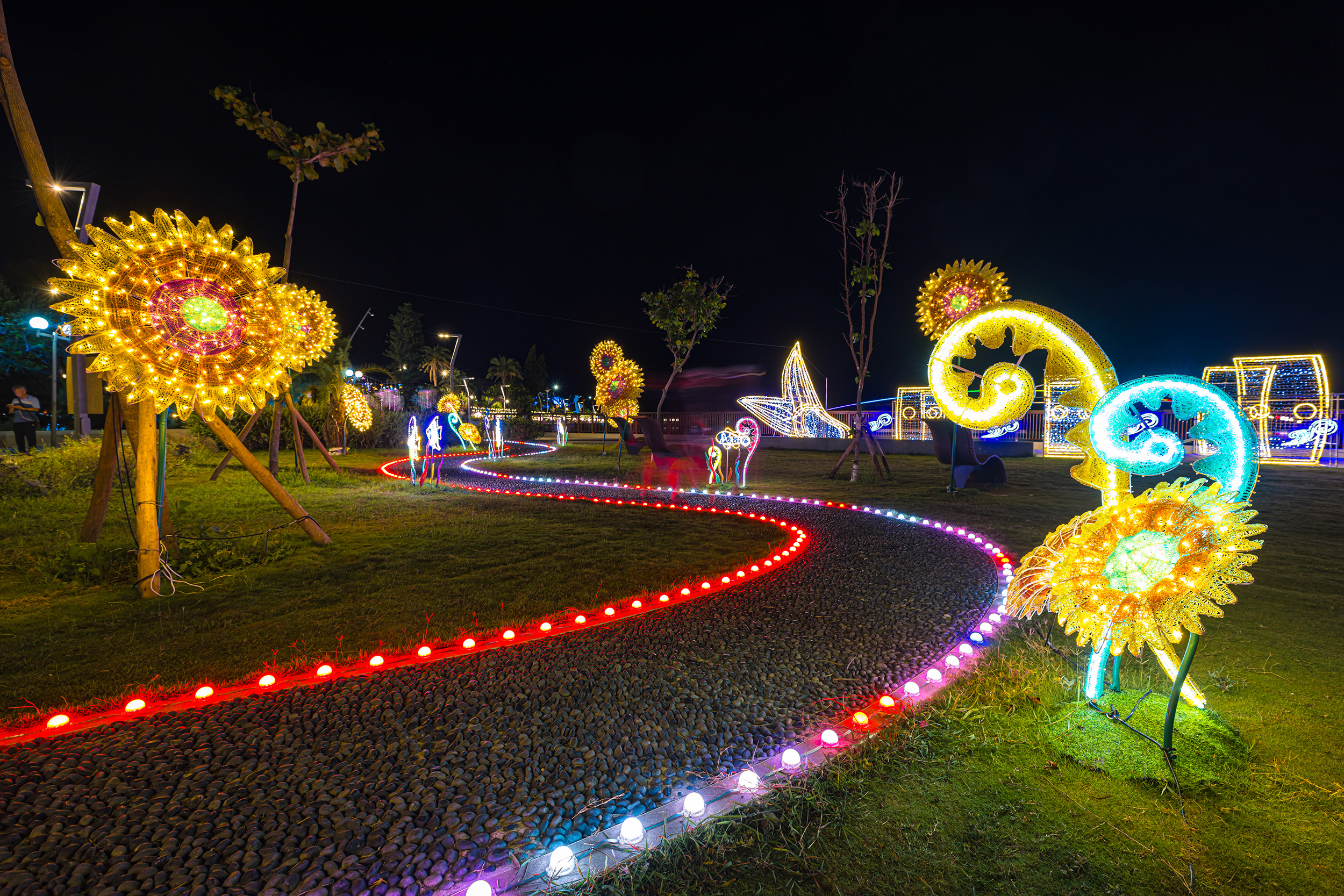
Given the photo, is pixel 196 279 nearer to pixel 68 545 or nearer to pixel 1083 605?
pixel 68 545

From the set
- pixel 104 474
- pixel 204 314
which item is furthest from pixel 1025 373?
pixel 104 474

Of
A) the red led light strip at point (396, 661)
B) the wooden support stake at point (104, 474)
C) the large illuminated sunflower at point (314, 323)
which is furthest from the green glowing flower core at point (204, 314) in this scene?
the large illuminated sunflower at point (314, 323)

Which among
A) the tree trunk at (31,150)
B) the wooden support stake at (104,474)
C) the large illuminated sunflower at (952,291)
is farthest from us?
the large illuminated sunflower at (952,291)

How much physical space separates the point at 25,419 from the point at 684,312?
1615cm

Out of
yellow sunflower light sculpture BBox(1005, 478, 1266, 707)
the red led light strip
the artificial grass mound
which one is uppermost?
yellow sunflower light sculpture BBox(1005, 478, 1266, 707)

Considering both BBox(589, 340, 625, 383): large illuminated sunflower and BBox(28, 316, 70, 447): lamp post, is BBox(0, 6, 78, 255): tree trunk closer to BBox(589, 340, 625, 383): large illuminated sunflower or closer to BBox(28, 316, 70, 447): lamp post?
BBox(28, 316, 70, 447): lamp post

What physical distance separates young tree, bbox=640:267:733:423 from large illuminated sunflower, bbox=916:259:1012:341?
7.34 m

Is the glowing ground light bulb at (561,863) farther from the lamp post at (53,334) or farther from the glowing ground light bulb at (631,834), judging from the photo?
the lamp post at (53,334)

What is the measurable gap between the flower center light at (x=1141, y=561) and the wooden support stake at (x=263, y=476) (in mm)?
5230

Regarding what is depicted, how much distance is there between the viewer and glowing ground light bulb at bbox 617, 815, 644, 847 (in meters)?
1.64

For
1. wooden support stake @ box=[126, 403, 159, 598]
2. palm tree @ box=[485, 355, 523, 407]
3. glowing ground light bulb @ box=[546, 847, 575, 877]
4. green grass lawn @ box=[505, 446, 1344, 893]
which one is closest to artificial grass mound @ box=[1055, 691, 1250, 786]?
green grass lawn @ box=[505, 446, 1344, 893]

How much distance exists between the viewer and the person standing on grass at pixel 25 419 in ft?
37.7

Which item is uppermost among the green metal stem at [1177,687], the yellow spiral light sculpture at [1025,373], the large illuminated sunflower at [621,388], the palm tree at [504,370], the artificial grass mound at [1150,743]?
the palm tree at [504,370]

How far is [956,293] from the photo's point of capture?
11117 millimetres
